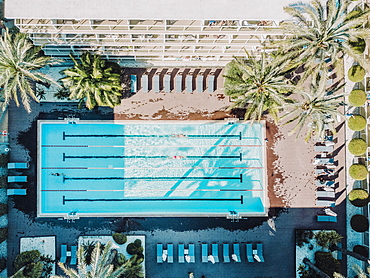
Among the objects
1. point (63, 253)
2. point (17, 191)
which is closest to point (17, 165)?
point (17, 191)

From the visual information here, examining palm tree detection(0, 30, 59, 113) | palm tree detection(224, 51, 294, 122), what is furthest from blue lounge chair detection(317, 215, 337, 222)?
palm tree detection(0, 30, 59, 113)

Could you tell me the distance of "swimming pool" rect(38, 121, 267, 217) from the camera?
946 inches

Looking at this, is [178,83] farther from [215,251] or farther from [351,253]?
[351,253]

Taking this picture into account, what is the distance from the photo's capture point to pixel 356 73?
22484 millimetres

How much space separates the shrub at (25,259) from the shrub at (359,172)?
94.9ft

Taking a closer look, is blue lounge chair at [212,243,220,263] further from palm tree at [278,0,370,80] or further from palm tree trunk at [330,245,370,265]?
palm tree at [278,0,370,80]

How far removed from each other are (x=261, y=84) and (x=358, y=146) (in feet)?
35.8

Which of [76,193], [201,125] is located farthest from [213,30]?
[76,193]

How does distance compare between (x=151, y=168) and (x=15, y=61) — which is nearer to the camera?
(x=15, y=61)

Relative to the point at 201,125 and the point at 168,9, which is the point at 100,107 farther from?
the point at 168,9

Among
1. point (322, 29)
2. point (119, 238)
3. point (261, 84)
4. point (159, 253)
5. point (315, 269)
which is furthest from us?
point (159, 253)

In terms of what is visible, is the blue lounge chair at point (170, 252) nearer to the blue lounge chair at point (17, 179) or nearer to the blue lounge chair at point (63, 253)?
the blue lounge chair at point (63, 253)

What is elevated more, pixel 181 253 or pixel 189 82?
pixel 189 82

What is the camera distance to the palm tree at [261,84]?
63.9 feet
